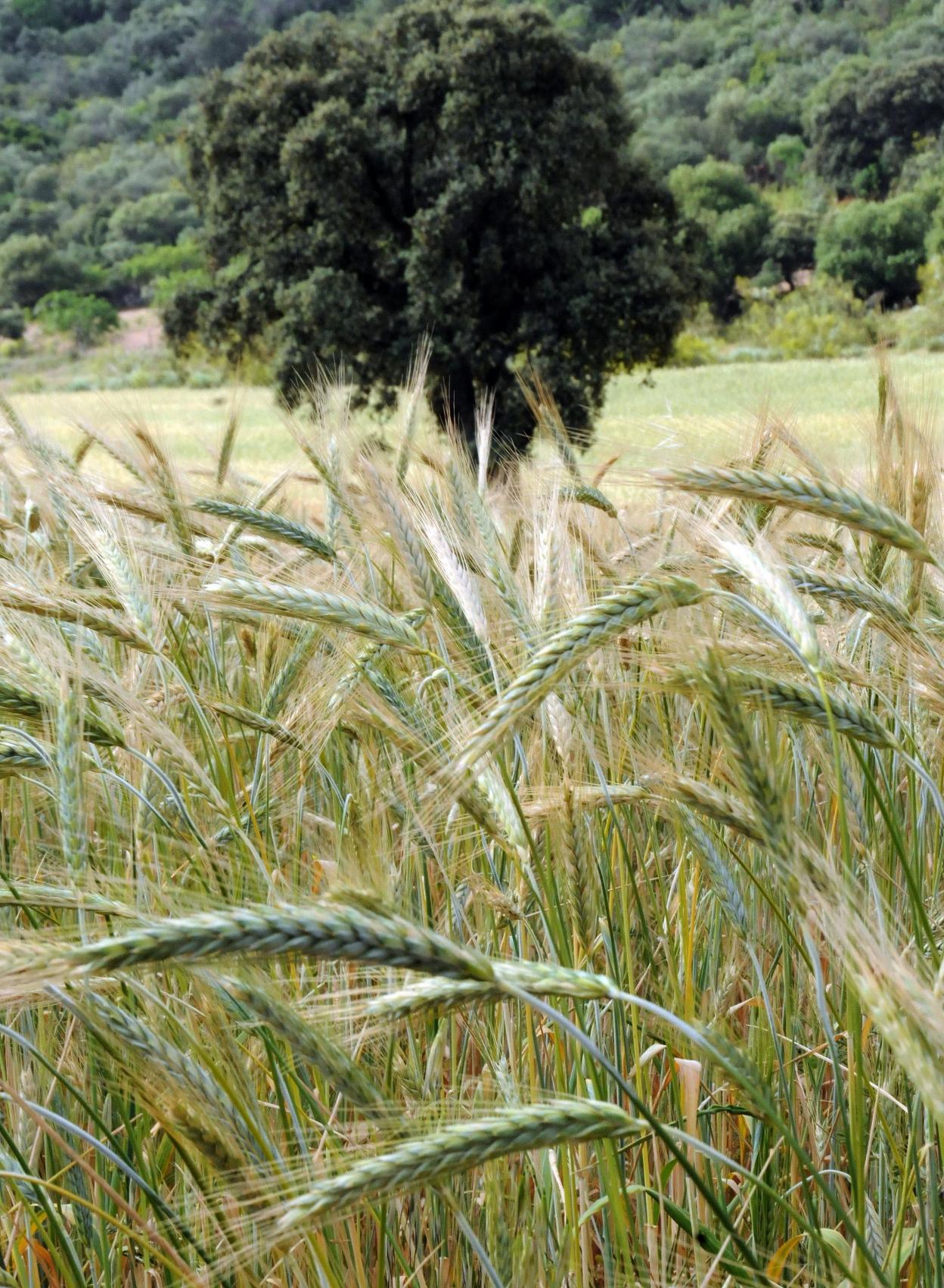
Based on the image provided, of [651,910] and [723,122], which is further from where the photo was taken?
[723,122]

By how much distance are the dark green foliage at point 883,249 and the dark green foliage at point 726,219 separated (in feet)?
11.0

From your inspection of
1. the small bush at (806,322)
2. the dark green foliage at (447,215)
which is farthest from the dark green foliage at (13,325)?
the dark green foliage at (447,215)

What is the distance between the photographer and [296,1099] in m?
1.26

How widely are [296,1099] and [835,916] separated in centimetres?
71

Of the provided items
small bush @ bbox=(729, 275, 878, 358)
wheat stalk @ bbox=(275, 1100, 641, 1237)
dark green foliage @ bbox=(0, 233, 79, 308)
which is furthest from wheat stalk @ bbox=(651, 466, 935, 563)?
dark green foliage @ bbox=(0, 233, 79, 308)

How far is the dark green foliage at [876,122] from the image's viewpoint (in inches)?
1642

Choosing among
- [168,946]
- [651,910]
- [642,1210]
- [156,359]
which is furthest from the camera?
[156,359]

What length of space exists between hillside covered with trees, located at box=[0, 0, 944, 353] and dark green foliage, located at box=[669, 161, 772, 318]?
0.25 feet

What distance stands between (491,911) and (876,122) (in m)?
47.7

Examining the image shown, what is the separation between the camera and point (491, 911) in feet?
5.02

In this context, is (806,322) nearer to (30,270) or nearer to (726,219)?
(726,219)

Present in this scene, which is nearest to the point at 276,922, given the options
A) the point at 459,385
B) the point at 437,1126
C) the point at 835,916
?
the point at 437,1126

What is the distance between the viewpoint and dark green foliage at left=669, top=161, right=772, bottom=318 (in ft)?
127

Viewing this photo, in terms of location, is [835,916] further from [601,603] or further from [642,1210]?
[642,1210]
